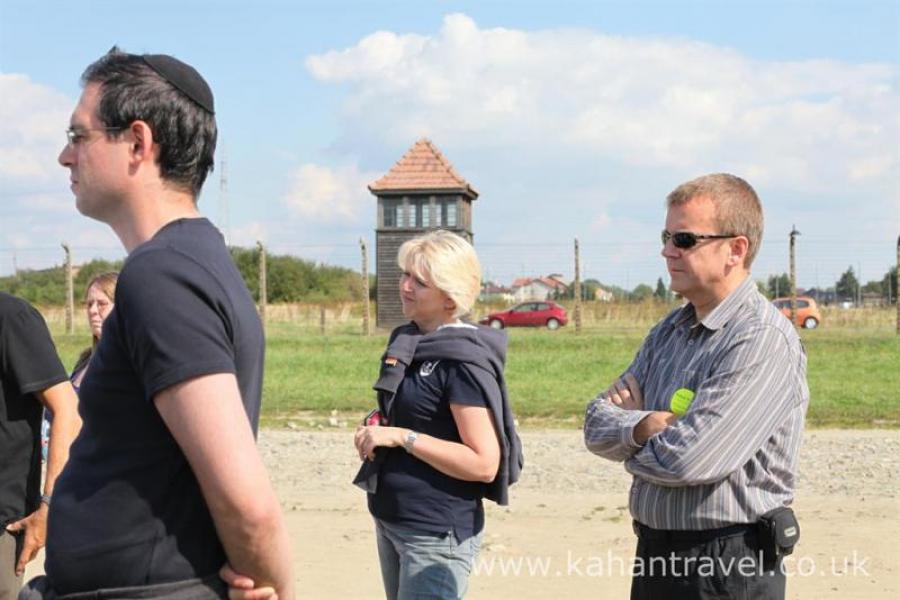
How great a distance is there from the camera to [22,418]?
458 cm

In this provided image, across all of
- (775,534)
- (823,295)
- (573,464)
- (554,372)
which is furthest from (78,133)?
(823,295)

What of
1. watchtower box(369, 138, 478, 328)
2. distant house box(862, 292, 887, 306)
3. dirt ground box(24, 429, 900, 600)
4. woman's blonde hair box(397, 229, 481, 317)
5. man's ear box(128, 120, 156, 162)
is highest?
watchtower box(369, 138, 478, 328)

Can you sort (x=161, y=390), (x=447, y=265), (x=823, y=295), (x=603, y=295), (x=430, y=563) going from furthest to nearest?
1. (x=823, y=295)
2. (x=603, y=295)
3. (x=447, y=265)
4. (x=430, y=563)
5. (x=161, y=390)

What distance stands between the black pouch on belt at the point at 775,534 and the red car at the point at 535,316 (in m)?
37.0

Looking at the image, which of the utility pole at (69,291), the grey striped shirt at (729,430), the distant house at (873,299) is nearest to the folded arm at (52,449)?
the grey striped shirt at (729,430)

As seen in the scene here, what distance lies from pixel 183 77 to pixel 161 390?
70cm

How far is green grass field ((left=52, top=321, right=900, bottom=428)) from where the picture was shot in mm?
15320

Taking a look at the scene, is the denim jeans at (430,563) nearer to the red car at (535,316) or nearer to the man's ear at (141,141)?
the man's ear at (141,141)

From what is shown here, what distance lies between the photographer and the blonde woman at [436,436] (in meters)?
4.25

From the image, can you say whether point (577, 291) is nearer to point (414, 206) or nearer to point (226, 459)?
point (414, 206)

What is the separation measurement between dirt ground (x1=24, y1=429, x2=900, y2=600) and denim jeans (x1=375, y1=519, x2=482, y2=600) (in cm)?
246

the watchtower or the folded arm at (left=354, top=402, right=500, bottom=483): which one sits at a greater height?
the watchtower

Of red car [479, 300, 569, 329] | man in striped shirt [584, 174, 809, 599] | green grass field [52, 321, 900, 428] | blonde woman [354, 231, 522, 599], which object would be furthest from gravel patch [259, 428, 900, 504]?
red car [479, 300, 569, 329]

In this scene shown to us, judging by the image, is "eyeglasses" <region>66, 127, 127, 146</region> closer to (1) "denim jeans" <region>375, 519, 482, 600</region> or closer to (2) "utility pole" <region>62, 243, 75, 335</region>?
(1) "denim jeans" <region>375, 519, 482, 600</region>
